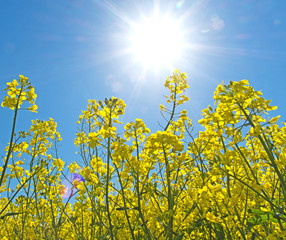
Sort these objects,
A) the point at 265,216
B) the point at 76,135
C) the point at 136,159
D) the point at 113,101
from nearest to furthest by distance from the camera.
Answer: the point at 265,216
the point at 136,159
the point at 113,101
the point at 76,135

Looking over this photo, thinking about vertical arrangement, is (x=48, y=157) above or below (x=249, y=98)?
above

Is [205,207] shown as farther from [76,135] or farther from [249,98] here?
[76,135]

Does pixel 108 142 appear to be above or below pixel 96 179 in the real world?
above

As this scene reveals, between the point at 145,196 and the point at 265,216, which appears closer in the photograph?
the point at 265,216

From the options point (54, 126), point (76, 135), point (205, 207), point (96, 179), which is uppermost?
point (54, 126)

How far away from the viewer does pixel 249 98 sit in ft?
5.74

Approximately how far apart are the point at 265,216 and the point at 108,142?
1.44m

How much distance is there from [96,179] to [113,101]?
874 millimetres

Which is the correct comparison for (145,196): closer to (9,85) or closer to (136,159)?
(136,159)

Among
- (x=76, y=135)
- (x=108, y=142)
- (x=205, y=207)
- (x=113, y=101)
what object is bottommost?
(x=205, y=207)

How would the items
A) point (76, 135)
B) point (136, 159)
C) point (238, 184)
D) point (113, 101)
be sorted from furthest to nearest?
1. point (76, 135)
2. point (113, 101)
3. point (136, 159)
4. point (238, 184)

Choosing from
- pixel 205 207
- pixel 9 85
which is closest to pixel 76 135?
pixel 9 85

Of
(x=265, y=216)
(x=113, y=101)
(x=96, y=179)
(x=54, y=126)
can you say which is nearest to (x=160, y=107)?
(x=113, y=101)

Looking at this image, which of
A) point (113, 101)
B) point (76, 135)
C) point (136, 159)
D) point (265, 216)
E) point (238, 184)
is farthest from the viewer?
point (76, 135)
